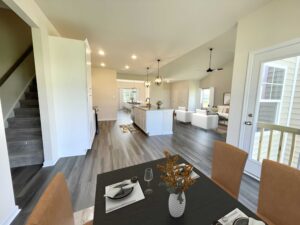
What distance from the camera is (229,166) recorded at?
50.5 inches

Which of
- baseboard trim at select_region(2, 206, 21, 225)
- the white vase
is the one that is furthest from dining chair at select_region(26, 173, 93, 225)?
baseboard trim at select_region(2, 206, 21, 225)

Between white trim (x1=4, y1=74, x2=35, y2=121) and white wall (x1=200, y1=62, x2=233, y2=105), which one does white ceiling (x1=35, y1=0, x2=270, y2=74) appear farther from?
white wall (x1=200, y1=62, x2=233, y2=105)

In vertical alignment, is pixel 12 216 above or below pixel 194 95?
below

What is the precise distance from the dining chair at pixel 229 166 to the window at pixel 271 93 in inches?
57.5

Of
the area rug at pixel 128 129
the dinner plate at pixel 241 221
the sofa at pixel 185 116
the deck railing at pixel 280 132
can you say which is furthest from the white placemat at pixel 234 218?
the sofa at pixel 185 116

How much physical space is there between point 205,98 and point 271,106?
8.13 m

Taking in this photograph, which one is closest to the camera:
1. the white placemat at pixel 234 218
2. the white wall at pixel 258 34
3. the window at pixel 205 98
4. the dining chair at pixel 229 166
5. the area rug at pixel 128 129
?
the white placemat at pixel 234 218

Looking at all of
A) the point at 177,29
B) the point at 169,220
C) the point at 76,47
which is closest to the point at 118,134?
the point at 76,47

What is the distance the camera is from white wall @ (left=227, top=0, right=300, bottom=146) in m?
1.80

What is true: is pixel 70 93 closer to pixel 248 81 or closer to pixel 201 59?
pixel 248 81

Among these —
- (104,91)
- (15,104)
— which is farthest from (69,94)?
(104,91)

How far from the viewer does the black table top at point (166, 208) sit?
0.76 m

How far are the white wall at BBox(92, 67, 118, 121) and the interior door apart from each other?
5921 mm

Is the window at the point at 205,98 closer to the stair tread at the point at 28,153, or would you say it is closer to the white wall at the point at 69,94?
the white wall at the point at 69,94
